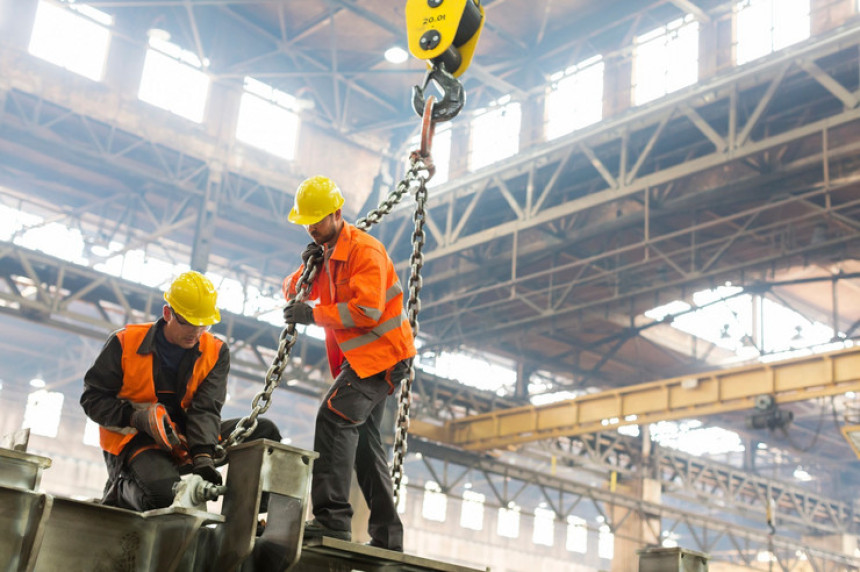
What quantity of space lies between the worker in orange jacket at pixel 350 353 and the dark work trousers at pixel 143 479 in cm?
47

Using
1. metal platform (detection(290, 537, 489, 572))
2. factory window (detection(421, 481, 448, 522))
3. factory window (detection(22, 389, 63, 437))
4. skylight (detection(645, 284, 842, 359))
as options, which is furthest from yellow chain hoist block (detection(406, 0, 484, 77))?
factory window (detection(421, 481, 448, 522))

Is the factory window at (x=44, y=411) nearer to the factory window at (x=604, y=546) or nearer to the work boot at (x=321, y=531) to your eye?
the factory window at (x=604, y=546)

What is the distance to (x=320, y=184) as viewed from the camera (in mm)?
5453

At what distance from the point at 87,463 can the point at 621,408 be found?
2137cm

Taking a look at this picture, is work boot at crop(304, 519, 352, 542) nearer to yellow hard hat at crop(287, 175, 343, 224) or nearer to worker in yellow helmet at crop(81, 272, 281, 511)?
worker in yellow helmet at crop(81, 272, 281, 511)

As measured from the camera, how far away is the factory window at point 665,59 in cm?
1914

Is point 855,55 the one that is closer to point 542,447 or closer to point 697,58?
point 697,58

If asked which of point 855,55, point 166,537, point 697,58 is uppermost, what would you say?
point 697,58

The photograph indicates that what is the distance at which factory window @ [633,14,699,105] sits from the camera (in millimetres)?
19141

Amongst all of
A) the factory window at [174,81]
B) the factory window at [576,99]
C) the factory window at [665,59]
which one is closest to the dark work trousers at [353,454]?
the factory window at [665,59]

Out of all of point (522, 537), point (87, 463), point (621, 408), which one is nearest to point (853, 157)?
point (621, 408)

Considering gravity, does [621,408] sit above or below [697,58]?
below

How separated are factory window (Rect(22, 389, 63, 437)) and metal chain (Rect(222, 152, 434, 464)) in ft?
99.0

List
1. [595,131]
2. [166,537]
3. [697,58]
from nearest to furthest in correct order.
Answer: [166,537]
[595,131]
[697,58]
